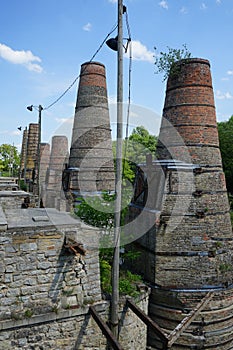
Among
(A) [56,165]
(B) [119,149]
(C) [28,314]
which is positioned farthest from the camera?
(A) [56,165]

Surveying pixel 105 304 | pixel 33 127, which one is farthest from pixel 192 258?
pixel 33 127

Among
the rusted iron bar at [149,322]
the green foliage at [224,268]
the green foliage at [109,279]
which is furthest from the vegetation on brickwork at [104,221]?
the green foliage at [224,268]

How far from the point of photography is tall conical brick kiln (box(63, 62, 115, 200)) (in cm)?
1098

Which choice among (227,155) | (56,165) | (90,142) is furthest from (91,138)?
(227,155)

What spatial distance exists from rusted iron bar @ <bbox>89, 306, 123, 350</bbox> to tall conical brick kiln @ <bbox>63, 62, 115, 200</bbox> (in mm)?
6260

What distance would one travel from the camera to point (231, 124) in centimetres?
2247

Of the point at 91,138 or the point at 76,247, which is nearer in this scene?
the point at 76,247

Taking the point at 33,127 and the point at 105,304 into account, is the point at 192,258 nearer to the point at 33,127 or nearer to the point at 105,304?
the point at 105,304

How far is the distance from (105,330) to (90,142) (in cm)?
756

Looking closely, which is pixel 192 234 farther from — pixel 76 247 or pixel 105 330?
pixel 76 247

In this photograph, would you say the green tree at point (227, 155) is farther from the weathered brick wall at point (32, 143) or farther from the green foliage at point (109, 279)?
the green foliage at point (109, 279)

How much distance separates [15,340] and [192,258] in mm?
4206

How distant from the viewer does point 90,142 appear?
36.4 ft

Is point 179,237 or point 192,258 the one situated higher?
point 179,237
